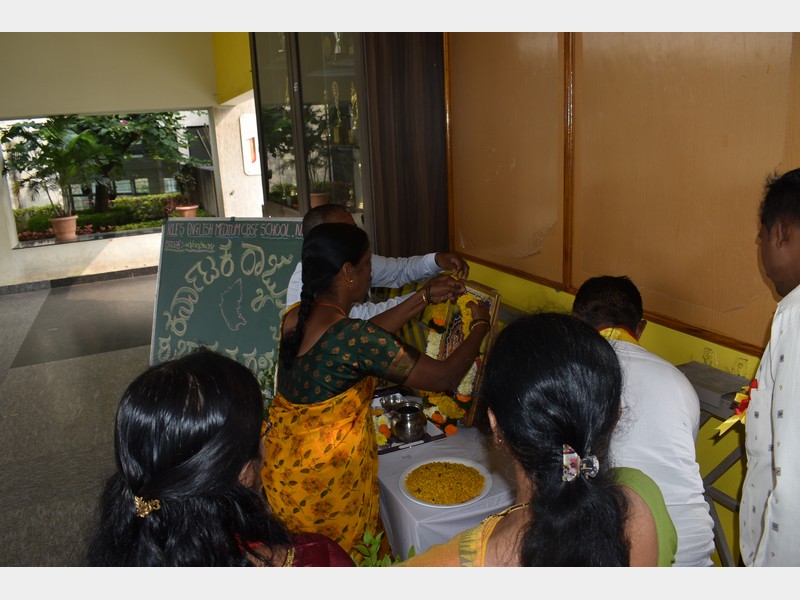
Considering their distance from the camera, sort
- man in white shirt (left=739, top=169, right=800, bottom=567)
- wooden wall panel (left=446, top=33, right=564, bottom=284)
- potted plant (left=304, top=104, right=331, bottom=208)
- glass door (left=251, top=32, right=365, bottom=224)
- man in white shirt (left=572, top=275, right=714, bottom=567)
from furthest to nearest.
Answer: potted plant (left=304, top=104, right=331, bottom=208) → glass door (left=251, top=32, right=365, bottom=224) → wooden wall panel (left=446, top=33, right=564, bottom=284) → man in white shirt (left=572, top=275, right=714, bottom=567) → man in white shirt (left=739, top=169, right=800, bottom=567)

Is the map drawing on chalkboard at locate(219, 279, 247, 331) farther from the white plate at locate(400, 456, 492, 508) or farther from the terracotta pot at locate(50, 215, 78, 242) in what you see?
the terracotta pot at locate(50, 215, 78, 242)

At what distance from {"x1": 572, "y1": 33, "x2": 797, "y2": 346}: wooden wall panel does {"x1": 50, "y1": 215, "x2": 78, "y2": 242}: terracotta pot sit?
350 inches

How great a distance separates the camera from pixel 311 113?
15.1 ft

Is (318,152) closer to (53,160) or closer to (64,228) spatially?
(64,228)

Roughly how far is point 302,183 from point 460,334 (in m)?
2.95

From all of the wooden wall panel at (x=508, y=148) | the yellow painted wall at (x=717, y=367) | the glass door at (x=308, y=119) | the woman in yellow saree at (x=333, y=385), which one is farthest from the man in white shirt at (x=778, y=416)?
the glass door at (x=308, y=119)

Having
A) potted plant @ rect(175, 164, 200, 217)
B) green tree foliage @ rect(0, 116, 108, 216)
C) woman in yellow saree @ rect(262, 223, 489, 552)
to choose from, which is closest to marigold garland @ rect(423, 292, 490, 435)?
woman in yellow saree @ rect(262, 223, 489, 552)

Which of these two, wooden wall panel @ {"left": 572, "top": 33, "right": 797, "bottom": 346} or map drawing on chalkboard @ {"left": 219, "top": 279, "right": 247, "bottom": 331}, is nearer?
wooden wall panel @ {"left": 572, "top": 33, "right": 797, "bottom": 346}

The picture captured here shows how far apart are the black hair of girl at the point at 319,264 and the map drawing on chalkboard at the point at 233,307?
1.54 m

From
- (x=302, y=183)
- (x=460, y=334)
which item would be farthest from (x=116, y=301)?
(x=460, y=334)

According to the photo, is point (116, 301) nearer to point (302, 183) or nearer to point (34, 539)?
point (302, 183)

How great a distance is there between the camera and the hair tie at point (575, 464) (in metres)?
0.92

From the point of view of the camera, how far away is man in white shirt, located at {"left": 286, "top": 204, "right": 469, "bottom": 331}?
2.30m

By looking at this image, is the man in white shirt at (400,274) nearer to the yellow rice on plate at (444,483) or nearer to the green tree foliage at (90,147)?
the yellow rice on plate at (444,483)
